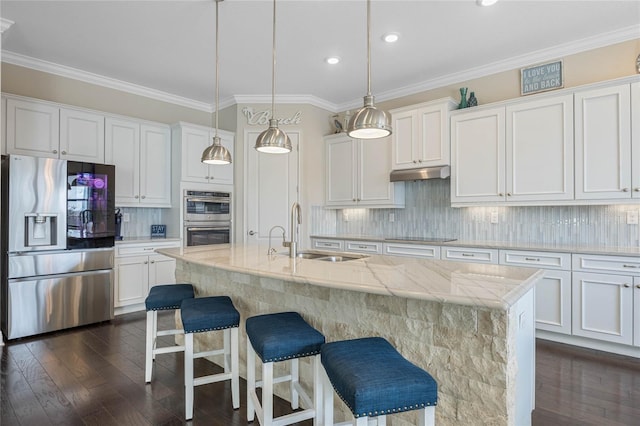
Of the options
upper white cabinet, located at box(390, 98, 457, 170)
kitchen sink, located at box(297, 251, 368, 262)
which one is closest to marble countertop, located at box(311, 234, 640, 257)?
upper white cabinet, located at box(390, 98, 457, 170)

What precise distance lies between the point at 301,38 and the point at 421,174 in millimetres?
2028

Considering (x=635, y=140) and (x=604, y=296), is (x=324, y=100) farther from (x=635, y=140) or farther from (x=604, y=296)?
(x=604, y=296)

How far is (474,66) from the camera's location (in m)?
4.17

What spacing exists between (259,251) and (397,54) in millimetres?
2594

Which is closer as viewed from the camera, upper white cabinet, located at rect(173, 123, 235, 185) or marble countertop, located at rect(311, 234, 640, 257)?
marble countertop, located at rect(311, 234, 640, 257)

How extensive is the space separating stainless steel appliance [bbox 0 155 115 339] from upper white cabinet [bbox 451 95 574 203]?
4.02 m

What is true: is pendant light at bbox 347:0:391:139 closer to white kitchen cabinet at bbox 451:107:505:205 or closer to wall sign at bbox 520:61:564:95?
white kitchen cabinet at bbox 451:107:505:205

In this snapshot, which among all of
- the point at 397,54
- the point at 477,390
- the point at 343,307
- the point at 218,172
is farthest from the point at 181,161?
the point at 477,390

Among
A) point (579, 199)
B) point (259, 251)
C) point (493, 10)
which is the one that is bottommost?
point (259, 251)

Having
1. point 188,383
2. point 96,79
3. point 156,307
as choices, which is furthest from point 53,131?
point 188,383

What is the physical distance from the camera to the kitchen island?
1479mm

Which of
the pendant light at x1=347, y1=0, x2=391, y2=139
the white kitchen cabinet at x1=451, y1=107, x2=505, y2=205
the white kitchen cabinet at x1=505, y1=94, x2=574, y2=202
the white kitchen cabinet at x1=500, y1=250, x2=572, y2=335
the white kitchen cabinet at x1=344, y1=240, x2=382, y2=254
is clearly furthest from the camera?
the white kitchen cabinet at x1=344, y1=240, x2=382, y2=254

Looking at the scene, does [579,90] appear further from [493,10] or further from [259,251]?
[259,251]

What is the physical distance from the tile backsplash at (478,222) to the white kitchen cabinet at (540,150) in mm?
351
